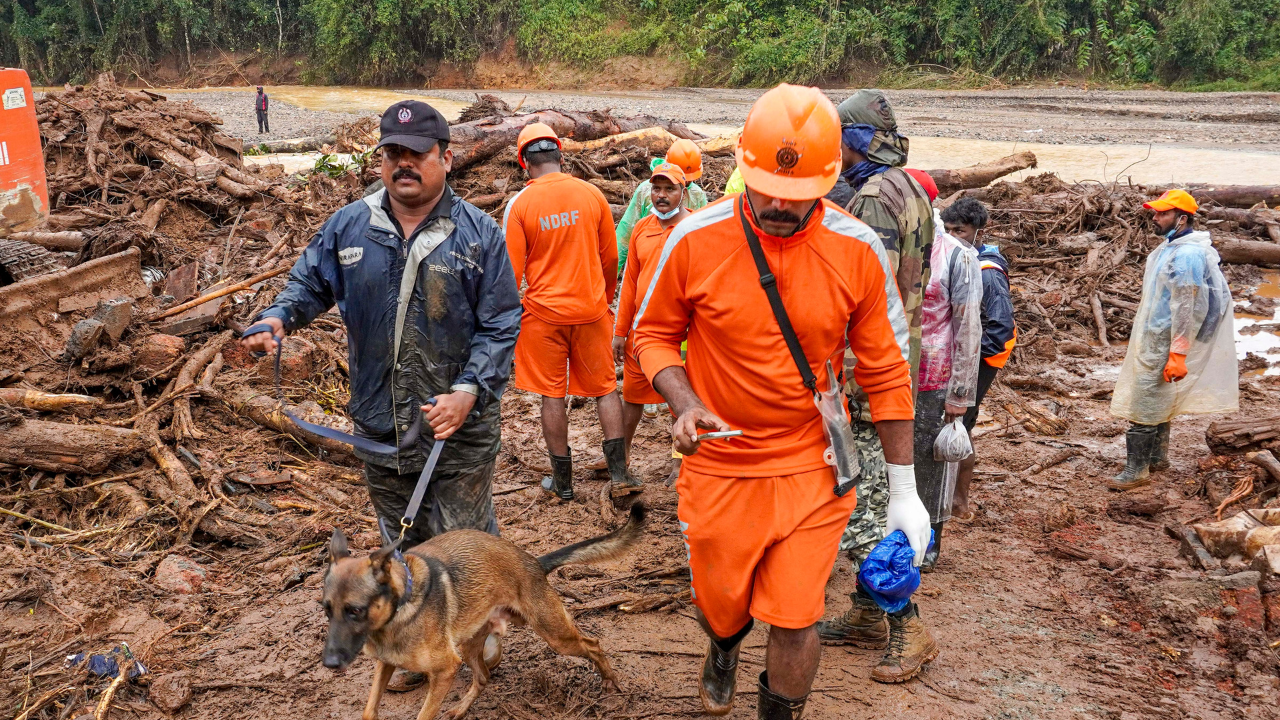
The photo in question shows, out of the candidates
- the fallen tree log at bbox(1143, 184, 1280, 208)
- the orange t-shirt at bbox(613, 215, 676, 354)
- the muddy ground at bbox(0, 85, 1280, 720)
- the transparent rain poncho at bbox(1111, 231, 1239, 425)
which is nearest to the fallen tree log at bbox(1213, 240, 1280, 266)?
the fallen tree log at bbox(1143, 184, 1280, 208)

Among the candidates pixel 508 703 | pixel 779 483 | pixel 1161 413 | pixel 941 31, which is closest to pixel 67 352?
pixel 508 703

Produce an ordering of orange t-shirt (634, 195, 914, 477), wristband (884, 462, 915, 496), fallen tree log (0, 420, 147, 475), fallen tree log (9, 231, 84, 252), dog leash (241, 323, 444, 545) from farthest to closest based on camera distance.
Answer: fallen tree log (9, 231, 84, 252) → fallen tree log (0, 420, 147, 475) → dog leash (241, 323, 444, 545) → wristband (884, 462, 915, 496) → orange t-shirt (634, 195, 914, 477)

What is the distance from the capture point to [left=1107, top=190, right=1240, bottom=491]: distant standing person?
22.6ft

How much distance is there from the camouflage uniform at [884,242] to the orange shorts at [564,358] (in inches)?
99.0

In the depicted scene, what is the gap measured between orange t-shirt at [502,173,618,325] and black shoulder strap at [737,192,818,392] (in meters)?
3.25

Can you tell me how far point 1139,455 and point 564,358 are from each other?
435 cm

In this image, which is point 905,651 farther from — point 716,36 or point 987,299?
point 716,36

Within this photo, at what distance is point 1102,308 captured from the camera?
36.7 ft

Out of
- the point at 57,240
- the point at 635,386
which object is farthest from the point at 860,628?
the point at 57,240

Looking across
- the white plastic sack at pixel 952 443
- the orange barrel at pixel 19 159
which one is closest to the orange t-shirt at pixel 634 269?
the white plastic sack at pixel 952 443

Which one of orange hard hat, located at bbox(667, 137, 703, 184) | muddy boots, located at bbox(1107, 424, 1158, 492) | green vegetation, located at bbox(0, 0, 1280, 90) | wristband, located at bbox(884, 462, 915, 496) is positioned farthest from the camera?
green vegetation, located at bbox(0, 0, 1280, 90)

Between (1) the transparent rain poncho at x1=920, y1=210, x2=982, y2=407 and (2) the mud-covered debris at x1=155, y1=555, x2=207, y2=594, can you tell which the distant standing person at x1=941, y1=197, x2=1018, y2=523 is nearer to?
(1) the transparent rain poncho at x1=920, y1=210, x2=982, y2=407

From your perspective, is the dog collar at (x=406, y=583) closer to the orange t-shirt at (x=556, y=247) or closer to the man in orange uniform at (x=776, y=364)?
the man in orange uniform at (x=776, y=364)

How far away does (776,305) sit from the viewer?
128 inches
